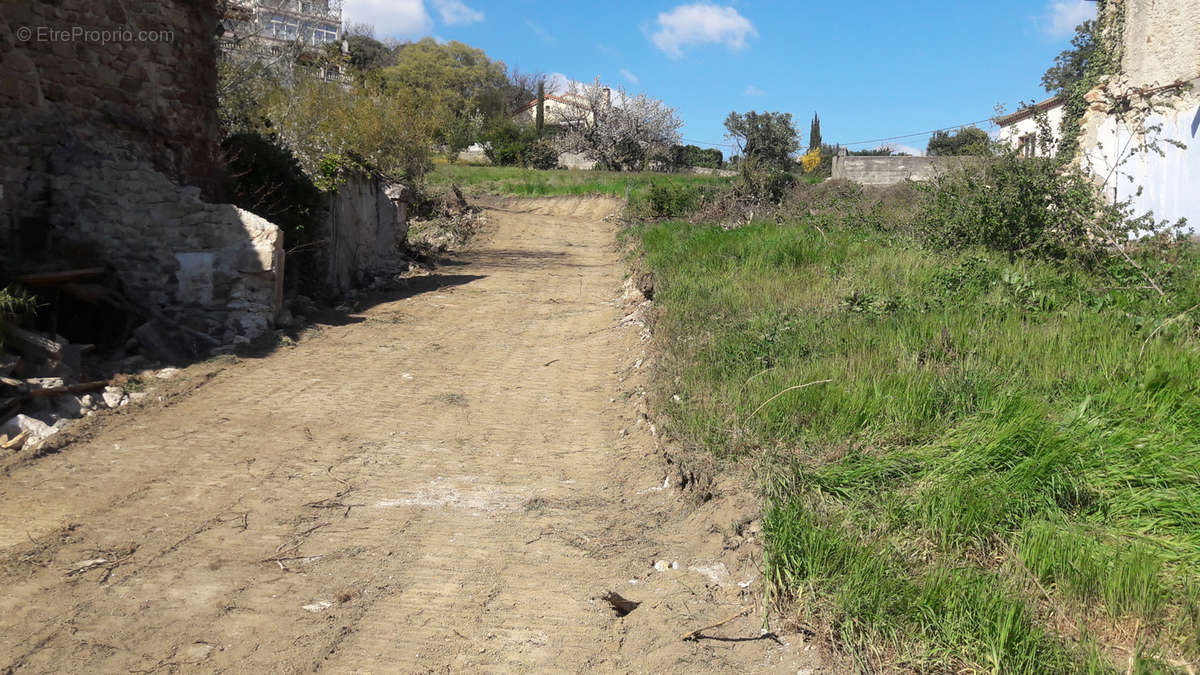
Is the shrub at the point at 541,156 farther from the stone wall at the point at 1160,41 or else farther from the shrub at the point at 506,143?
the stone wall at the point at 1160,41

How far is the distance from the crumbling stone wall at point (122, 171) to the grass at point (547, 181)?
21700 mm

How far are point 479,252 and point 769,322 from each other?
1329 cm

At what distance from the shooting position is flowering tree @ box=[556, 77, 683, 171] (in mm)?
43281

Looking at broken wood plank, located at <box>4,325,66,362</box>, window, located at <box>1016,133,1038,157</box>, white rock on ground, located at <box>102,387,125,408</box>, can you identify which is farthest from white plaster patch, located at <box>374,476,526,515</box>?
window, located at <box>1016,133,1038,157</box>

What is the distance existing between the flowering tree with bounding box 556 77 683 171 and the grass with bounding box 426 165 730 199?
615 centimetres

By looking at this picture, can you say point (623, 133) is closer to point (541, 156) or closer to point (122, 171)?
point (541, 156)

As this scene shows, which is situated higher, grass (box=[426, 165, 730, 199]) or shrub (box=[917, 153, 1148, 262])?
grass (box=[426, 165, 730, 199])

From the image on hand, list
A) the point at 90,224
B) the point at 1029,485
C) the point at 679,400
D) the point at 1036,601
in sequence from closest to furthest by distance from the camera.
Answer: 1. the point at 1036,601
2. the point at 1029,485
3. the point at 679,400
4. the point at 90,224

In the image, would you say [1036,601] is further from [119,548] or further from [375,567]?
[119,548]

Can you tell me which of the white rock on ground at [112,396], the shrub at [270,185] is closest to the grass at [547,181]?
the shrub at [270,185]

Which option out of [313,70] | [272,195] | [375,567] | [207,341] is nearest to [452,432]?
[375,567]

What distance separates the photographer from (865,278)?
9.07 metres

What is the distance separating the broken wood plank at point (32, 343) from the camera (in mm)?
6575

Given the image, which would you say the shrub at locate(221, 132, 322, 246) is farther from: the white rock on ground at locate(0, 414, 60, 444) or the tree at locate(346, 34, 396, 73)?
the tree at locate(346, 34, 396, 73)
